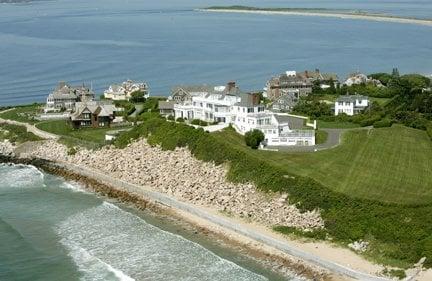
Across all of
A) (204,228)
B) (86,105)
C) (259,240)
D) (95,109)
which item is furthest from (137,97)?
(259,240)

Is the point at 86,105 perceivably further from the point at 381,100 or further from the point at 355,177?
the point at 355,177

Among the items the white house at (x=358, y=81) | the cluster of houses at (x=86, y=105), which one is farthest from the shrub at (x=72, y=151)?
the white house at (x=358, y=81)

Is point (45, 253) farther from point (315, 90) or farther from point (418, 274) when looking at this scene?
point (315, 90)

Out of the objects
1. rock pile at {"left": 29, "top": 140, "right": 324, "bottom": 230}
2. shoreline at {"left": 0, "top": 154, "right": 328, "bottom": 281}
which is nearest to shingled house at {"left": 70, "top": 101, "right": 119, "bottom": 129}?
rock pile at {"left": 29, "top": 140, "right": 324, "bottom": 230}

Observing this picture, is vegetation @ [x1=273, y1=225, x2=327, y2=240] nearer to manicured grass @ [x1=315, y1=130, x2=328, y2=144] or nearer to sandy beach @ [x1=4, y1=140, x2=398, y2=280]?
sandy beach @ [x1=4, y1=140, x2=398, y2=280]

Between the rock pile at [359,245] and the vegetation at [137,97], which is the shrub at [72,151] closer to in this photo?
the vegetation at [137,97]

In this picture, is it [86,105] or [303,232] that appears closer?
[303,232]
